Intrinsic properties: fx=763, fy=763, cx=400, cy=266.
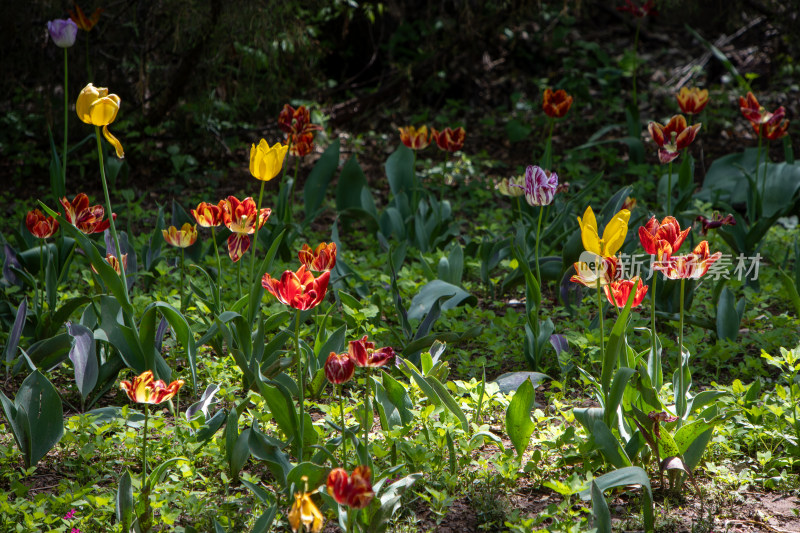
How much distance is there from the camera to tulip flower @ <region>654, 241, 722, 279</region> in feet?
5.75

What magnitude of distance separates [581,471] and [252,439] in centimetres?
83

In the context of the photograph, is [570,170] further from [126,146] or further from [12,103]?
[12,103]

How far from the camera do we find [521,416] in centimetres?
193

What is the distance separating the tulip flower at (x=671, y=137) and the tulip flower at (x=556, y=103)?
622 mm

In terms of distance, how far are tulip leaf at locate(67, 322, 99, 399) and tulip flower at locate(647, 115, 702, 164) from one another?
1893mm

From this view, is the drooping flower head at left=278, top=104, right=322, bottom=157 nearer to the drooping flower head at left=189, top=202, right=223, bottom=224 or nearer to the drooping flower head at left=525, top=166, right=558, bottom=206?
the drooping flower head at left=189, top=202, right=223, bottom=224

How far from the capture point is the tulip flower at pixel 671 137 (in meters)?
2.58

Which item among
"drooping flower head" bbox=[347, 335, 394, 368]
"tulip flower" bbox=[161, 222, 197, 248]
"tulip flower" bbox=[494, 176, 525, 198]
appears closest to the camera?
"drooping flower head" bbox=[347, 335, 394, 368]

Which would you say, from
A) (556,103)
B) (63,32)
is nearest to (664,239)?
(556,103)

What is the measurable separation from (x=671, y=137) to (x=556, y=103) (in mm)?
852

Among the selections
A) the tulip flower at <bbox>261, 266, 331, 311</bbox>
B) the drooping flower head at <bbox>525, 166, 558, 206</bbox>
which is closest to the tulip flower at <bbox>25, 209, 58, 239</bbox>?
the tulip flower at <bbox>261, 266, 331, 311</bbox>

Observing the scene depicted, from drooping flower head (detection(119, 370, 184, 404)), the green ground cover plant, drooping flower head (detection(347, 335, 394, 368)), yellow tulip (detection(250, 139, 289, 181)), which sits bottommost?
the green ground cover plant

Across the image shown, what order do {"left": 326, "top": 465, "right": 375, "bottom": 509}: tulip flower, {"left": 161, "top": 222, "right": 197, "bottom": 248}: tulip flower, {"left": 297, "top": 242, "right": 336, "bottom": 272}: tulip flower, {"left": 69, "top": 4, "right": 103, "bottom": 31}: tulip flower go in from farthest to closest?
{"left": 69, "top": 4, "right": 103, "bottom": 31}: tulip flower
{"left": 161, "top": 222, "right": 197, "bottom": 248}: tulip flower
{"left": 297, "top": 242, "right": 336, "bottom": 272}: tulip flower
{"left": 326, "top": 465, "right": 375, "bottom": 509}: tulip flower

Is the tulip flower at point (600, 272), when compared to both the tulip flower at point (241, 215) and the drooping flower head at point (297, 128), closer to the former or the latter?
the tulip flower at point (241, 215)
